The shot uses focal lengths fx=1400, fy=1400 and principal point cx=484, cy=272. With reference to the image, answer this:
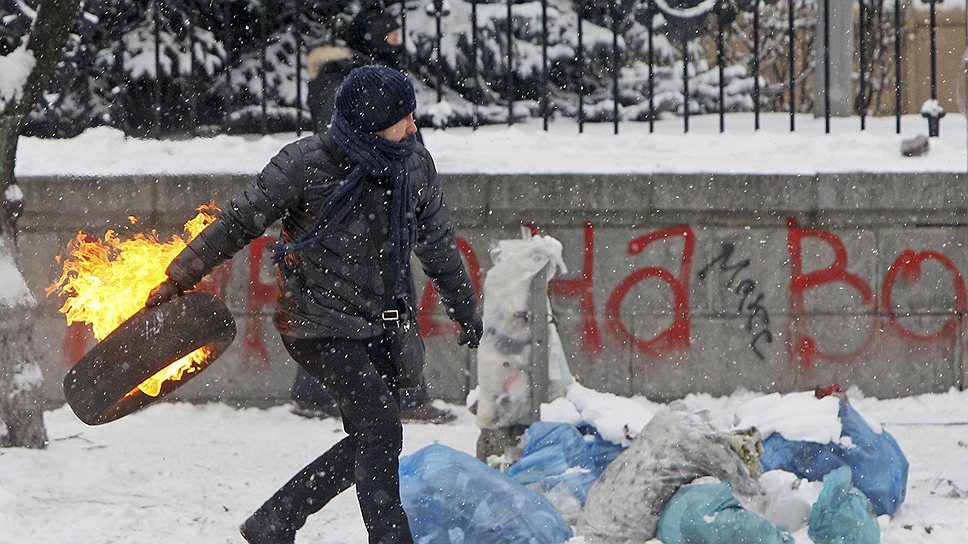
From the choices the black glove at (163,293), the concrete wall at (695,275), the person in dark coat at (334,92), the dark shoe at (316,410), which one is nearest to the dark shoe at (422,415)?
the person in dark coat at (334,92)

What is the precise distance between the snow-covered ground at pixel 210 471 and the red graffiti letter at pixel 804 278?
1.34 feet

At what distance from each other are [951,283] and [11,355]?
4.75 metres

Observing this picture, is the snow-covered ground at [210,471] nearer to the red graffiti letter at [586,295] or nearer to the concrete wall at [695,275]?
the concrete wall at [695,275]

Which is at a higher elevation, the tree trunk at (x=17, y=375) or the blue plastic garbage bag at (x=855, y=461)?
the tree trunk at (x=17, y=375)

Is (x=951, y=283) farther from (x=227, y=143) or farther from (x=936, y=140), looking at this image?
(x=227, y=143)

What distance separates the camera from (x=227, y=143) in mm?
7801

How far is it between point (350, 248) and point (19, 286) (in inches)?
101

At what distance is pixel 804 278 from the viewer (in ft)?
24.3

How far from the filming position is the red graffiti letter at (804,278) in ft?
24.2

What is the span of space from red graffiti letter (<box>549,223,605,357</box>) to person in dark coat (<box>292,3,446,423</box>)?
Result: 815 millimetres

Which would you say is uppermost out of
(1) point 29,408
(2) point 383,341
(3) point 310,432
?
(2) point 383,341

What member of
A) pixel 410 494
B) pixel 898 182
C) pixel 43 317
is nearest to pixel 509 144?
pixel 898 182

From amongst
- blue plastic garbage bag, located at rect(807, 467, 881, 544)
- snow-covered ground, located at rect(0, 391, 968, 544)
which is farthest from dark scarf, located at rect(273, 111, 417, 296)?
blue plastic garbage bag, located at rect(807, 467, 881, 544)

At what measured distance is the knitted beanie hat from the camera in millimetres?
4223
